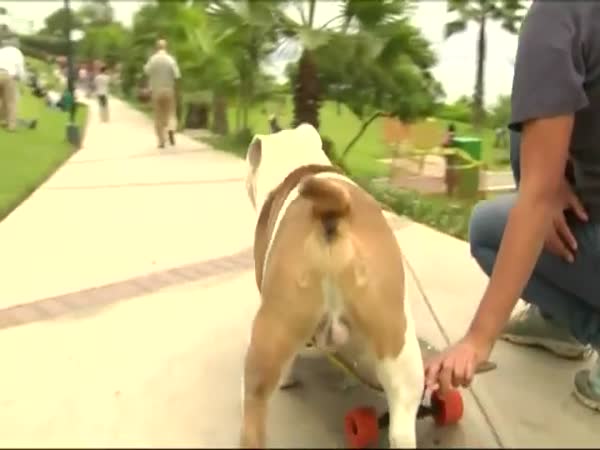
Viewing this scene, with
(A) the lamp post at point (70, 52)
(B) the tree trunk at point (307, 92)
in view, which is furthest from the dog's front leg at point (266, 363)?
(B) the tree trunk at point (307, 92)

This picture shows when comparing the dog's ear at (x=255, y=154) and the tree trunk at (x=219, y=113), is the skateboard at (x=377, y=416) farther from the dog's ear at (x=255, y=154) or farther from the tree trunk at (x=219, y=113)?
the tree trunk at (x=219, y=113)

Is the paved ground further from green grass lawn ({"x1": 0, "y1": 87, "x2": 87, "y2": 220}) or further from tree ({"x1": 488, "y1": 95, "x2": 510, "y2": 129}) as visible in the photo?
tree ({"x1": 488, "y1": 95, "x2": 510, "y2": 129})

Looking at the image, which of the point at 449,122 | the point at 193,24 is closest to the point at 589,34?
the point at 193,24

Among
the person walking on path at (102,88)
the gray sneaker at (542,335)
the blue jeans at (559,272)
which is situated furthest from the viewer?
the person walking on path at (102,88)

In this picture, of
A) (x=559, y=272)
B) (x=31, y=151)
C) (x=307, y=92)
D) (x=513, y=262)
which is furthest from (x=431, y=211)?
(x=513, y=262)

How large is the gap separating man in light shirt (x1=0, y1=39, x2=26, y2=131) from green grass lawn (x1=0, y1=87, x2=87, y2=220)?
0.16 feet

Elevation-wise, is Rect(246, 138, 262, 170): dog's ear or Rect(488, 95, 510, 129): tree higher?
Rect(488, 95, 510, 129): tree

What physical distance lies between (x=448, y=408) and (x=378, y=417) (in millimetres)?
144

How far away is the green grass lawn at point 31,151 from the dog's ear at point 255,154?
78 centimetres

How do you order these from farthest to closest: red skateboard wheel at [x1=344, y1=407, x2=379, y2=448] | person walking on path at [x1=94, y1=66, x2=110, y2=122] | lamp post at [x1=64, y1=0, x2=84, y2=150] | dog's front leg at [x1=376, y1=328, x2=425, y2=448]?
person walking on path at [x1=94, y1=66, x2=110, y2=122]
lamp post at [x1=64, y1=0, x2=84, y2=150]
dog's front leg at [x1=376, y1=328, x2=425, y2=448]
red skateboard wheel at [x1=344, y1=407, x2=379, y2=448]

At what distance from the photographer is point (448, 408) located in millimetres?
1131

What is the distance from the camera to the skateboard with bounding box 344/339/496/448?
0.93 metres

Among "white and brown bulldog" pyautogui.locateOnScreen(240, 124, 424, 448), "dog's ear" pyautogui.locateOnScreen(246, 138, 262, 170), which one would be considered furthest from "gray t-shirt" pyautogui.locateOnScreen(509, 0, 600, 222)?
"dog's ear" pyautogui.locateOnScreen(246, 138, 262, 170)

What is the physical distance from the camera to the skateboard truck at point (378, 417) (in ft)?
3.03
